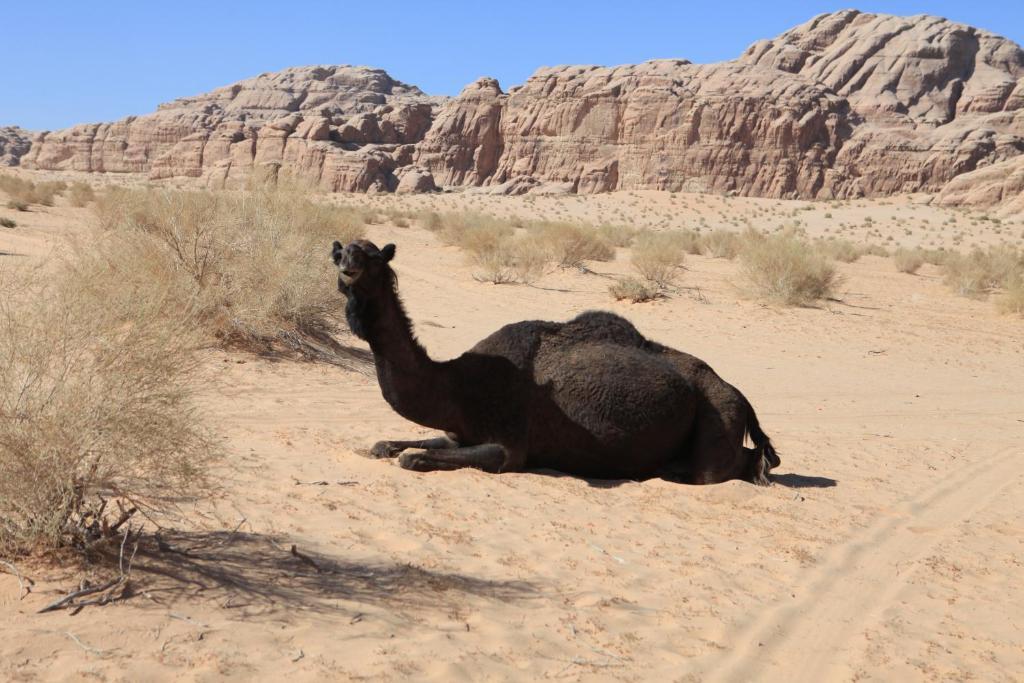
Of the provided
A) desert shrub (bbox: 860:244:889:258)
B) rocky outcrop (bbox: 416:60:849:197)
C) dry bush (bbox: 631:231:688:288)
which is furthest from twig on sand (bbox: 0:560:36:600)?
rocky outcrop (bbox: 416:60:849:197)

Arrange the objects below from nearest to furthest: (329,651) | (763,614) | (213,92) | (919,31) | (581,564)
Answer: (329,651) → (763,614) → (581,564) → (919,31) → (213,92)

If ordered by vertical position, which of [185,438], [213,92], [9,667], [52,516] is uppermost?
[213,92]

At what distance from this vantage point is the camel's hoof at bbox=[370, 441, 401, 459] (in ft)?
23.3

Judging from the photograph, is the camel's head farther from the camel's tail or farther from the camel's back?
the camel's tail

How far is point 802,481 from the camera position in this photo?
7.99 metres

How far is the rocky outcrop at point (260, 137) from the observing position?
9244cm

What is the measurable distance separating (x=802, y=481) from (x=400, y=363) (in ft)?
12.8

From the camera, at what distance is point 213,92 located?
496 ft

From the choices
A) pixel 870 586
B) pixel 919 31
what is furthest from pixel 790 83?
pixel 870 586

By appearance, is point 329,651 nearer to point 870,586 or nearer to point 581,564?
point 581,564

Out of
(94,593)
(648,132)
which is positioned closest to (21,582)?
(94,593)

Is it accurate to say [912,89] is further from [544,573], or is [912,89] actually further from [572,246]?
[544,573]

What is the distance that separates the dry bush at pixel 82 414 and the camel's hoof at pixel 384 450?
250 centimetres

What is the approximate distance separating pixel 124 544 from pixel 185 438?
0.63 metres
